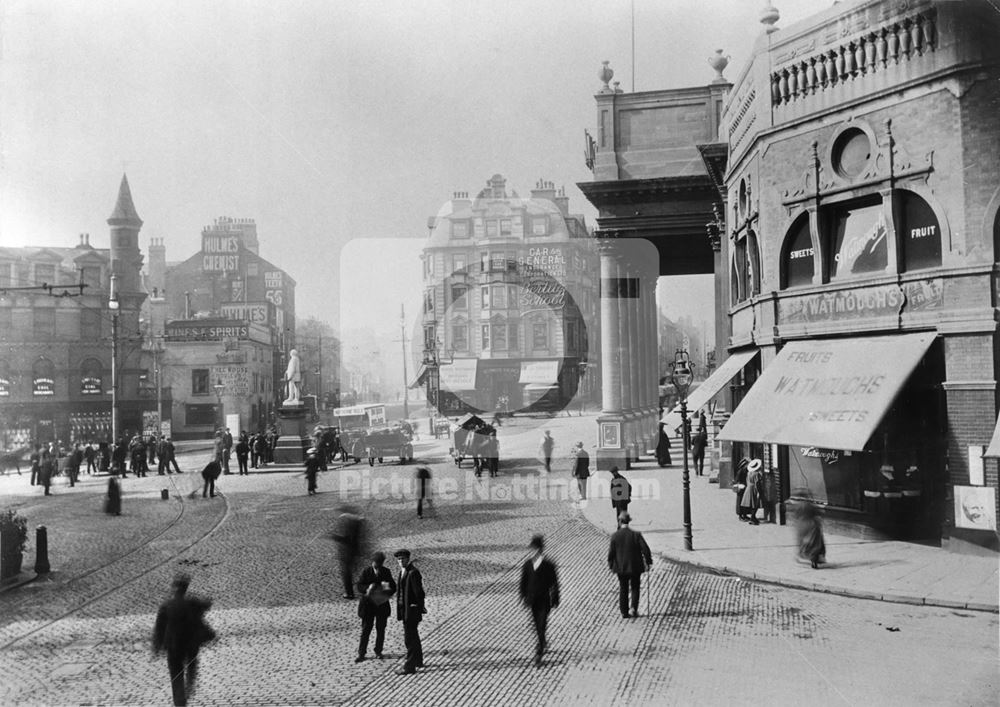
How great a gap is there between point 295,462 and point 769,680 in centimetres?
2689

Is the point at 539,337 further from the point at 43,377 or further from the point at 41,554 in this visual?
the point at 41,554

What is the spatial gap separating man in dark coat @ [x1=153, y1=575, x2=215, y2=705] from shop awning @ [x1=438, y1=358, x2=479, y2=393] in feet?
165

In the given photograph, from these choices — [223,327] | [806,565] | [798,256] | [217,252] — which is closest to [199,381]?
[223,327]

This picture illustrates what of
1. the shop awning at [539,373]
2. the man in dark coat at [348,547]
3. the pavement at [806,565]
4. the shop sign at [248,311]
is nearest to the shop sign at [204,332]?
the shop sign at [248,311]

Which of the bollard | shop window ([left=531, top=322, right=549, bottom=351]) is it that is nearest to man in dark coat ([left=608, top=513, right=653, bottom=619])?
the bollard

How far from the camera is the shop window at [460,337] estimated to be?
194ft

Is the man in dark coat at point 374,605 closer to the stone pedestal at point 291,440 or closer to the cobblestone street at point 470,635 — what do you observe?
the cobblestone street at point 470,635

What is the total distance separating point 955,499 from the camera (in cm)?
1341

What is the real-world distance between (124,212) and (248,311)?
17.0 metres

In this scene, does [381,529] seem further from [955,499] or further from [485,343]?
[485,343]

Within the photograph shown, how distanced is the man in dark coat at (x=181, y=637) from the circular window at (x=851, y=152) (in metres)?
14.1

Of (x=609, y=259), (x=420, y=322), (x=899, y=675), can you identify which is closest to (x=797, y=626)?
(x=899, y=675)

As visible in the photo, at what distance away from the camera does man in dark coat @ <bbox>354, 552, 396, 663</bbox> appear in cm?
859

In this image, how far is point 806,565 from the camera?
12.6m
